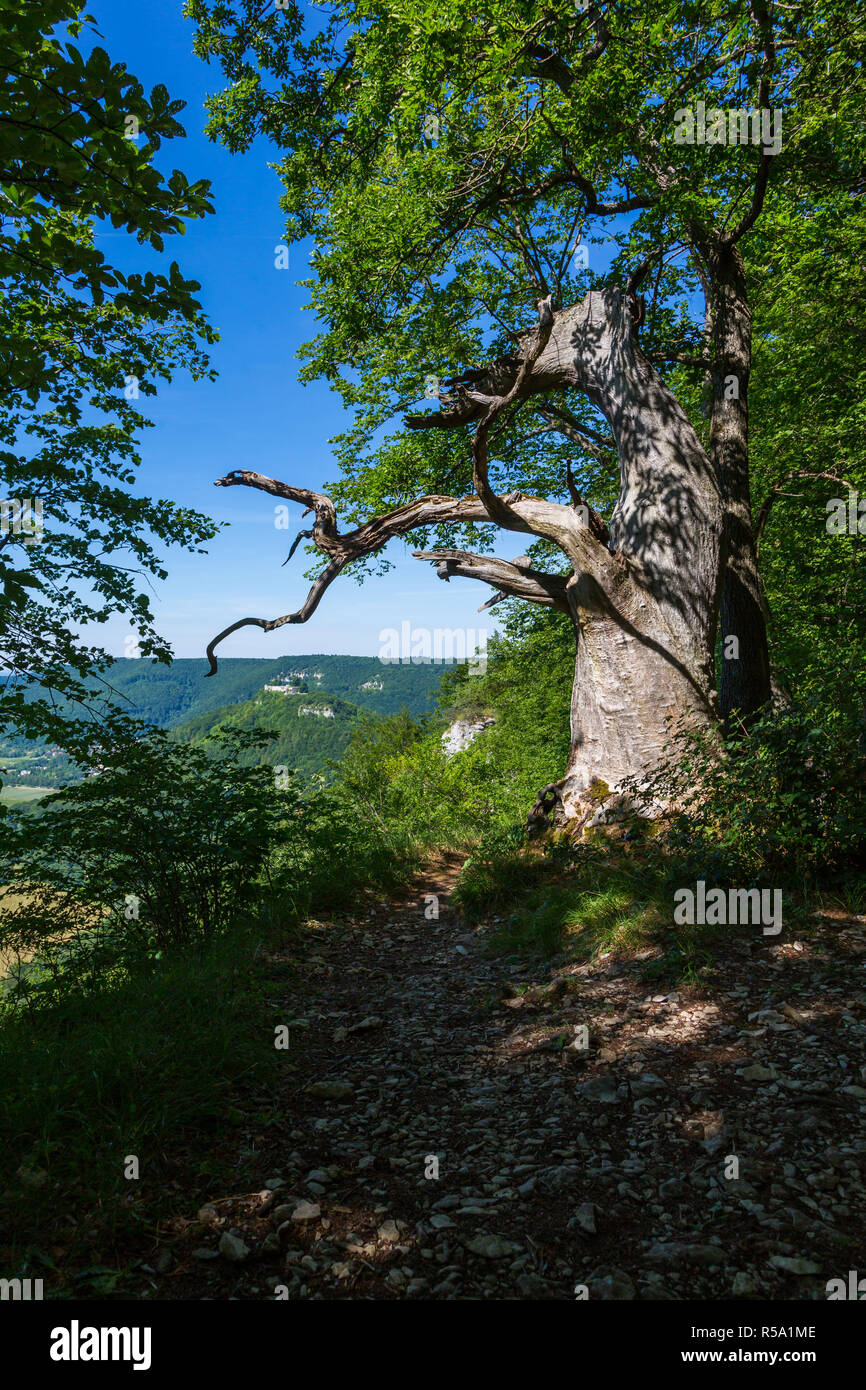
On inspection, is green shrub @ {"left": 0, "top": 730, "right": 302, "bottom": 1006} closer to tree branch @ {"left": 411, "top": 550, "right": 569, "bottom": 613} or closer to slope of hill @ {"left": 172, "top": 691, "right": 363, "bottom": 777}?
tree branch @ {"left": 411, "top": 550, "right": 569, "bottom": 613}

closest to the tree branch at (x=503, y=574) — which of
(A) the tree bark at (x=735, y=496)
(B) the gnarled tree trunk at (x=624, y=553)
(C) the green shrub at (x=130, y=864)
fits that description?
(B) the gnarled tree trunk at (x=624, y=553)

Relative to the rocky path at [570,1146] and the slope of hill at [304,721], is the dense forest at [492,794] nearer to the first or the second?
the rocky path at [570,1146]

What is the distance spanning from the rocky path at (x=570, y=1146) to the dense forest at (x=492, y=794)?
0.06ft

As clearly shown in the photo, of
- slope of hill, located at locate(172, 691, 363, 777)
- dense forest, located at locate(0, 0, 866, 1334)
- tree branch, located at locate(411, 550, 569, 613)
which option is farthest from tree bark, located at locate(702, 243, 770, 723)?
slope of hill, located at locate(172, 691, 363, 777)

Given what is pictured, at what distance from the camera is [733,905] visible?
14.7 ft

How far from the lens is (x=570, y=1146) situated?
284cm

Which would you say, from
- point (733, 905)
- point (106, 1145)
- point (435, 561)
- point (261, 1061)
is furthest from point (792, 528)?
point (106, 1145)

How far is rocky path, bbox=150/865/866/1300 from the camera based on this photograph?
2.17 m

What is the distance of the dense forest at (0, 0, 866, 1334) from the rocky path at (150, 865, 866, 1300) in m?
0.02

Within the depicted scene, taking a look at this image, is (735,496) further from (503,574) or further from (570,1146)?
(570,1146)

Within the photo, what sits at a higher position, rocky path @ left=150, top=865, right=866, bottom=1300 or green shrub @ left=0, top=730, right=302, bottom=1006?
green shrub @ left=0, top=730, right=302, bottom=1006

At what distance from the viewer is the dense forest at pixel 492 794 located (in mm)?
2459
